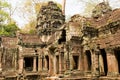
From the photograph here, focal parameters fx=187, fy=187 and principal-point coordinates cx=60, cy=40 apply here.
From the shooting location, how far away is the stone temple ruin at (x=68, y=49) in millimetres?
12047

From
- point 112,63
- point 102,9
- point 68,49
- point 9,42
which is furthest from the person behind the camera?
point 9,42

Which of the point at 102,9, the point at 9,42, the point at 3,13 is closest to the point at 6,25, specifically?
the point at 3,13

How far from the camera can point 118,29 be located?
1165cm

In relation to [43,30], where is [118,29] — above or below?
below

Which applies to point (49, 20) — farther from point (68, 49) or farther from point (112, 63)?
point (112, 63)

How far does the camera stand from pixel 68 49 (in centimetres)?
1423

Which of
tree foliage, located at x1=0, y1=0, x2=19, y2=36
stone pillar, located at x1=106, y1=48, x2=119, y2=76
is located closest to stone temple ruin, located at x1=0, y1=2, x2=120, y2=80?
stone pillar, located at x1=106, y1=48, x2=119, y2=76

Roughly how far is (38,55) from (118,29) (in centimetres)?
1104

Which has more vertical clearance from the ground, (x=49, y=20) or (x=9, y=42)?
(x=49, y=20)

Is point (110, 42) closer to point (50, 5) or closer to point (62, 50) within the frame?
point (62, 50)

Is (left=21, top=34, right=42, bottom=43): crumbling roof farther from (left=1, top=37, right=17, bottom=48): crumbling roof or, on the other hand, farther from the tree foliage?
the tree foliage

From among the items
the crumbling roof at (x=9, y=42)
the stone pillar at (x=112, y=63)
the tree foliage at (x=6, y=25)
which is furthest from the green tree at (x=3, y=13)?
the stone pillar at (x=112, y=63)

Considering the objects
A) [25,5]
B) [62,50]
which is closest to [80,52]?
[62,50]

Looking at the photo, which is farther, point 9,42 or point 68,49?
point 9,42
